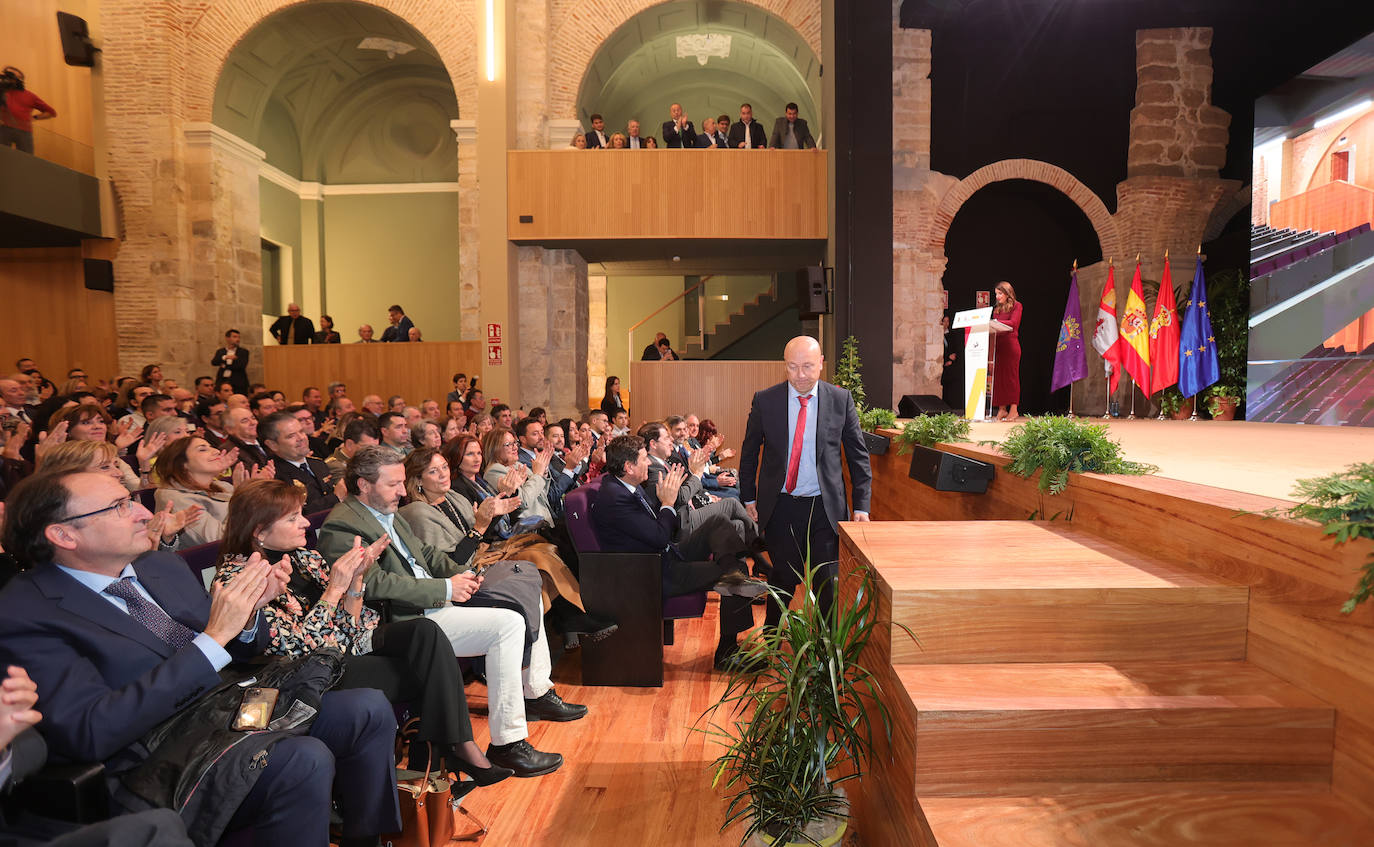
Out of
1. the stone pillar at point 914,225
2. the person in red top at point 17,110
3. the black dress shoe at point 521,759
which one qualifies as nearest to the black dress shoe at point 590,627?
the black dress shoe at point 521,759

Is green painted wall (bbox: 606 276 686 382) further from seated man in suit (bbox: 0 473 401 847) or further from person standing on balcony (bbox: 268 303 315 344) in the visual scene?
seated man in suit (bbox: 0 473 401 847)

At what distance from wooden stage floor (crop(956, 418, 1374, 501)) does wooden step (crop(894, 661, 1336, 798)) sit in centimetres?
62

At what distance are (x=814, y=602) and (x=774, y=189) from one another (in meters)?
8.48

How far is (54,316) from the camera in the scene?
11.3 metres

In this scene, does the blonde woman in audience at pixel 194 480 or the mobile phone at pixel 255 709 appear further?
the blonde woman in audience at pixel 194 480

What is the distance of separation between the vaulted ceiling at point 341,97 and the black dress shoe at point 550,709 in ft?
34.6

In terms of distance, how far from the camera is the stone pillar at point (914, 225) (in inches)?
367

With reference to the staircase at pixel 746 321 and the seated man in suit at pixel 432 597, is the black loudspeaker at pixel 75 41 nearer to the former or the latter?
the staircase at pixel 746 321

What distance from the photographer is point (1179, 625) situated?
175 centimetres

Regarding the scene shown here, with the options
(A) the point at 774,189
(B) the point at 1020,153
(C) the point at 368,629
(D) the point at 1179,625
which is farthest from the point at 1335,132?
(C) the point at 368,629

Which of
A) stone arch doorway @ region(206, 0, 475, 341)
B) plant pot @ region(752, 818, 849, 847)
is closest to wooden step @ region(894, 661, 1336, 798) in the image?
plant pot @ region(752, 818, 849, 847)

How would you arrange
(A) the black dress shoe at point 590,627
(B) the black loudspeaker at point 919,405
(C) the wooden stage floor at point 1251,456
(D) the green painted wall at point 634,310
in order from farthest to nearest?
(D) the green painted wall at point 634,310 < (B) the black loudspeaker at point 919,405 < (A) the black dress shoe at point 590,627 < (C) the wooden stage floor at point 1251,456

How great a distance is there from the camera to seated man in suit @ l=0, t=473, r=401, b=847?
5.32 ft

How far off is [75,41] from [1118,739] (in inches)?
522
